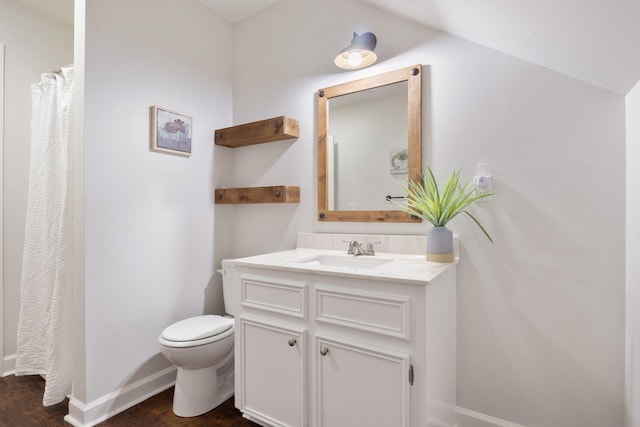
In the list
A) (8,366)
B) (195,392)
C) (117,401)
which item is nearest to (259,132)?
(195,392)

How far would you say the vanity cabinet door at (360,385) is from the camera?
3.99ft

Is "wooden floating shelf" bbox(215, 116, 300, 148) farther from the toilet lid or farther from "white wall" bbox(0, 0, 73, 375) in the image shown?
"white wall" bbox(0, 0, 73, 375)

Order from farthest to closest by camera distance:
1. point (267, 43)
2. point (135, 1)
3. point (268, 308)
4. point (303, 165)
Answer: point (267, 43)
point (303, 165)
point (135, 1)
point (268, 308)

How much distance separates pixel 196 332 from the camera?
1800 mm

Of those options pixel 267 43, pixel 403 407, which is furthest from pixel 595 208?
pixel 267 43

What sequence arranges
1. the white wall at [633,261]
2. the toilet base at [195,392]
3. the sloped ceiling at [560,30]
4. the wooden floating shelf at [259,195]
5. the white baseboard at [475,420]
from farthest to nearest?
the wooden floating shelf at [259,195] < the toilet base at [195,392] < the white baseboard at [475,420] < the white wall at [633,261] < the sloped ceiling at [560,30]

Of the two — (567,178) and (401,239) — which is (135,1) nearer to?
(401,239)

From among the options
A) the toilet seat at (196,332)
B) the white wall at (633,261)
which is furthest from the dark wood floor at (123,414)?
the white wall at (633,261)

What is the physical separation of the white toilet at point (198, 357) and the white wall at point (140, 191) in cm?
30

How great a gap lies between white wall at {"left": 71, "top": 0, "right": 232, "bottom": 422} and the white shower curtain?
0.22 m

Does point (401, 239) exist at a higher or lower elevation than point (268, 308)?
higher

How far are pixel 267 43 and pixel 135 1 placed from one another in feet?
2.75

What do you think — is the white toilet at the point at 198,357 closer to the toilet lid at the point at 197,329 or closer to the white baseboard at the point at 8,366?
the toilet lid at the point at 197,329

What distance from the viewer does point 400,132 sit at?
1.82m
